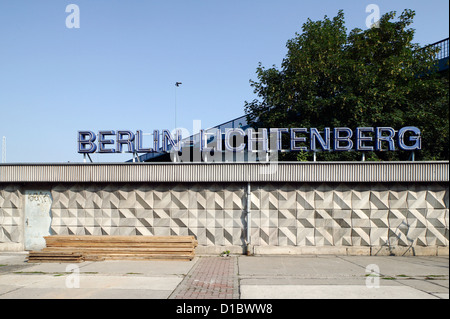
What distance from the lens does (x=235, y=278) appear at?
41.2ft

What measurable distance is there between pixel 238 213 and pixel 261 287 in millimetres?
7018

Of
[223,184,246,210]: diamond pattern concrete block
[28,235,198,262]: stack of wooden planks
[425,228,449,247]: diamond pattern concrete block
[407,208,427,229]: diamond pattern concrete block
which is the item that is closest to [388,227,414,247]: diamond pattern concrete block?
[407,208,427,229]: diamond pattern concrete block

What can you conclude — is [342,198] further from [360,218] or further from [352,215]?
[360,218]

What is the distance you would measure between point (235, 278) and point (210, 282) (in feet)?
3.20

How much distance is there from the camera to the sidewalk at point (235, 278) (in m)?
10.4

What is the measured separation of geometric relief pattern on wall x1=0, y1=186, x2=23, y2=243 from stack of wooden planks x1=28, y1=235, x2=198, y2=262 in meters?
2.63

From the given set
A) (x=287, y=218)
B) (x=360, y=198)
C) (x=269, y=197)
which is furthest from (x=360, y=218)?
(x=269, y=197)

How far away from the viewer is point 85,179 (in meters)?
18.4

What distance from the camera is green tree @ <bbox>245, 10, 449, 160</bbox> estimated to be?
26688mm

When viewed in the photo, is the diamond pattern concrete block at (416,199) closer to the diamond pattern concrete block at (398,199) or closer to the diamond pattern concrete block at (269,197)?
the diamond pattern concrete block at (398,199)

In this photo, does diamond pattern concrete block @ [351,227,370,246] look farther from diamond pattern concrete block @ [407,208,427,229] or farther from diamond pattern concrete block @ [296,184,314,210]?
diamond pattern concrete block @ [296,184,314,210]

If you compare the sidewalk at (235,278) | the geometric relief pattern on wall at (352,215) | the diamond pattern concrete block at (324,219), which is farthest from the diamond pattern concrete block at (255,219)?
the diamond pattern concrete block at (324,219)

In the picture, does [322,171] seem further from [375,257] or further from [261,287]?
[261,287]

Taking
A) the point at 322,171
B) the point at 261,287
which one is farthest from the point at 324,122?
the point at 261,287
